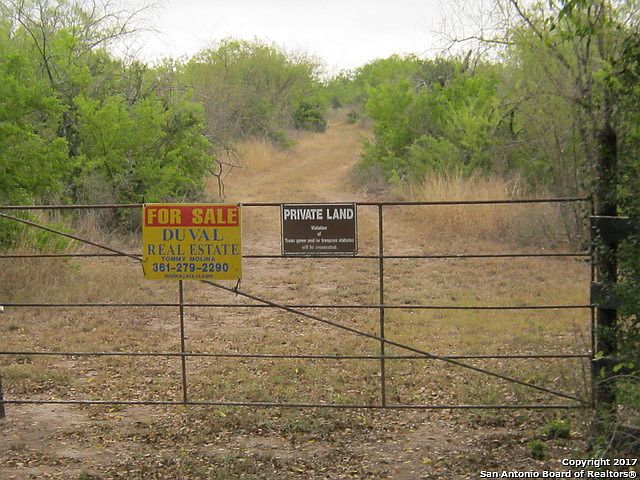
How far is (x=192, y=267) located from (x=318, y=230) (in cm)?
101

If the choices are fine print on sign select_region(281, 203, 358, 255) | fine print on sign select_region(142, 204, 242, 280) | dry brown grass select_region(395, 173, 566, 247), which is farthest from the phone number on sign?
dry brown grass select_region(395, 173, 566, 247)

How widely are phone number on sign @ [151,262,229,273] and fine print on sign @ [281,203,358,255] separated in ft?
1.66

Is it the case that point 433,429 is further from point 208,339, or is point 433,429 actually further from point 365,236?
point 365,236

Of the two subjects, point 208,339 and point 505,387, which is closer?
point 505,387

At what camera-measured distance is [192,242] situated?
20.2 feet

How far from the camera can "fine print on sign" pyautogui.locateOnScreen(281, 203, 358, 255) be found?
20.0 ft

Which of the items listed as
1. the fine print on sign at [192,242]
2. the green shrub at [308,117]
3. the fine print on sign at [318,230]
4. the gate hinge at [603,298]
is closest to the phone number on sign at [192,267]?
the fine print on sign at [192,242]

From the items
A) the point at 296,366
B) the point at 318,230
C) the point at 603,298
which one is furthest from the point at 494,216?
the point at 603,298

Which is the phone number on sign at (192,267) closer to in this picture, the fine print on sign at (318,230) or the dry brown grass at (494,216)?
the fine print on sign at (318,230)

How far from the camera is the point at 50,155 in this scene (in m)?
11.3

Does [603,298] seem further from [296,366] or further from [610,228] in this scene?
[296,366]

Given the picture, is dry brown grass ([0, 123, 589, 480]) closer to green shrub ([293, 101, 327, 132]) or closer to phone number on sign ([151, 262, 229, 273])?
phone number on sign ([151, 262, 229, 273])

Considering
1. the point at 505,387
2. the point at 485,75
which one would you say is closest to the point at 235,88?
the point at 485,75

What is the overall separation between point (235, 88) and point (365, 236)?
21.4m
